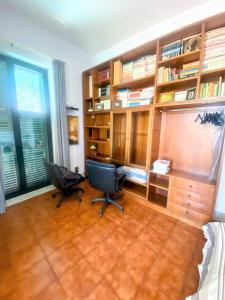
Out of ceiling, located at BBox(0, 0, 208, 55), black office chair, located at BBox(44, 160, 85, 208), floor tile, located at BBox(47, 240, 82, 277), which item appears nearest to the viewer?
floor tile, located at BBox(47, 240, 82, 277)

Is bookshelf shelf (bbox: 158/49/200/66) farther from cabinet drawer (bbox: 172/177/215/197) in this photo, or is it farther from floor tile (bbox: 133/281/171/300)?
floor tile (bbox: 133/281/171/300)

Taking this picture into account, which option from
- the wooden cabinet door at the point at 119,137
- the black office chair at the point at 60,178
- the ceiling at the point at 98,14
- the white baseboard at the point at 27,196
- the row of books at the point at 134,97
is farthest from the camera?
the wooden cabinet door at the point at 119,137

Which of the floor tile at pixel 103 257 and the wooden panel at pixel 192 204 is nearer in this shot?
the floor tile at pixel 103 257

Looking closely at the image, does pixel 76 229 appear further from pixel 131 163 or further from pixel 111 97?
pixel 111 97

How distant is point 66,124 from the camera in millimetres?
2750

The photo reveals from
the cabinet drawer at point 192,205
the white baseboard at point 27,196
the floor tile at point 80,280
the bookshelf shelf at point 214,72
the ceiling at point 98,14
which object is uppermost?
the ceiling at point 98,14

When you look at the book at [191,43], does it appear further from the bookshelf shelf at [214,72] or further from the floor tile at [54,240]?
the floor tile at [54,240]

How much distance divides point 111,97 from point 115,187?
1.70 m

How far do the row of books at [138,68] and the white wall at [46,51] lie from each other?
1027mm

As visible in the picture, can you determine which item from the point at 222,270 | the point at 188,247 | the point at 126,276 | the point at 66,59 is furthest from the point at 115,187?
the point at 66,59

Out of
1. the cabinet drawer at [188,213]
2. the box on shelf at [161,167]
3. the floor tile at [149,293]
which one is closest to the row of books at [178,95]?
the box on shelf at [161,167]

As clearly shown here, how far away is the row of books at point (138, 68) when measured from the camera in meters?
2.07

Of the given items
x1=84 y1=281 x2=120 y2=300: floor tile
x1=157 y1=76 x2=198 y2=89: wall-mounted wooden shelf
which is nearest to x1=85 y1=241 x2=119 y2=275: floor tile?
x1=84 y1=281 x2=120 y2=300: floor tile

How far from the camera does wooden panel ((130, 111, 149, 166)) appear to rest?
2420mm
